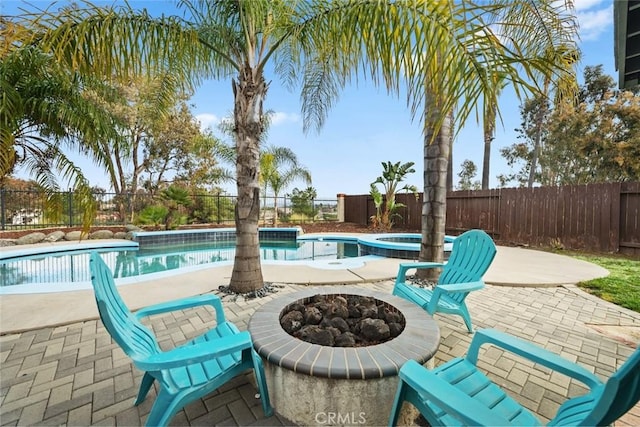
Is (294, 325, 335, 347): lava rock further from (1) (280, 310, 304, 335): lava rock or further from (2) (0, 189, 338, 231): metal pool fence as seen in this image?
(2) (0, 189, 338, 231): metal pool fence

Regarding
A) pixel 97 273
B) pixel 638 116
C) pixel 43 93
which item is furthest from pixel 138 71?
pixel 638 116

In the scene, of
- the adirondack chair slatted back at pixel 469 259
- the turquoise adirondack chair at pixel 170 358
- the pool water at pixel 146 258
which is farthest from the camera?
the pool water at pixel 146 258

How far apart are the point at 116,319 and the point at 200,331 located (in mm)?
1490

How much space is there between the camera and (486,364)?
2430 millimetres

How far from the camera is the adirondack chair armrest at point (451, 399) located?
3.67ft

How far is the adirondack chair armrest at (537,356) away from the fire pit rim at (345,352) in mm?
288

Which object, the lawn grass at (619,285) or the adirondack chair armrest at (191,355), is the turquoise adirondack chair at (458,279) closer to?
the adirondack chair armrest at (191,355)

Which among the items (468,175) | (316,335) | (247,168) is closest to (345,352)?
(316,335)

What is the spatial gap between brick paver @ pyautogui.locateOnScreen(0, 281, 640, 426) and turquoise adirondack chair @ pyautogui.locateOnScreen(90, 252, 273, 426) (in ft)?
0.87

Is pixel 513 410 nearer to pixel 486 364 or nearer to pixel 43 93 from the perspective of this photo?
pixel 486 364

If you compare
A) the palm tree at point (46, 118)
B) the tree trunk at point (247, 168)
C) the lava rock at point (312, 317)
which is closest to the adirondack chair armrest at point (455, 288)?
the lava rock at point (312, 317)

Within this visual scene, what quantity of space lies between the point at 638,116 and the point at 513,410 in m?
18.1

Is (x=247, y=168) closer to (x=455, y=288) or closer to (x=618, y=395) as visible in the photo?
(x=455, y=288)

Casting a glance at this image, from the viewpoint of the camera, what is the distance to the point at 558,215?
871 cm
